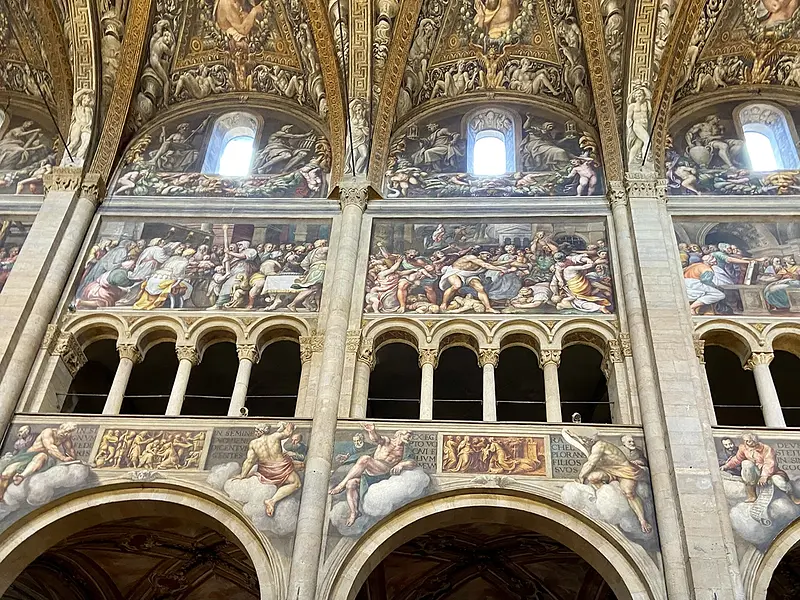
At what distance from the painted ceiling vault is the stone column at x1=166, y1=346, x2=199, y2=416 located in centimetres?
451

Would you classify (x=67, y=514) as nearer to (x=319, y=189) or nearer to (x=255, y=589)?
(x=255, y=589)

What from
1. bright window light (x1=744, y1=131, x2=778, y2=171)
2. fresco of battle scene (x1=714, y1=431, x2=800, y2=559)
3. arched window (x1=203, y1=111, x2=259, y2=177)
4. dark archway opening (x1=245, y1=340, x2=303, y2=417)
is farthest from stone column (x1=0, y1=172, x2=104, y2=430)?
bright window light (x1=744, y1=131, x2=778, y2=171)

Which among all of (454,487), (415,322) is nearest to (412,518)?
(454,487)

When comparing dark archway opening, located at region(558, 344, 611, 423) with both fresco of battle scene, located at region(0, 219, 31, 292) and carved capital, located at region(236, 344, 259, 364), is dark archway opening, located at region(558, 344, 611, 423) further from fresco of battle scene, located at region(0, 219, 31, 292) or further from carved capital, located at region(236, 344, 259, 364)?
fresco of battle scene, located at region(0, 219, 31, 292)

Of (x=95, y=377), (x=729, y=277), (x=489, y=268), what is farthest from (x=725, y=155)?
(x=95, y=377)

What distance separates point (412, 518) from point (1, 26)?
13.7 metres

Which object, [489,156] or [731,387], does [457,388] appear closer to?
[489,156]

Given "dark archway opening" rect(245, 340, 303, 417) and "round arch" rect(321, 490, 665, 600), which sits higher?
"dark archway opening" rect(245, 340, 303, 417)

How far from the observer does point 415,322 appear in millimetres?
13727

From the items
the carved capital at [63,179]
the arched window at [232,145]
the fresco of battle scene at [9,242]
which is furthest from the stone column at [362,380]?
the carved capital at [63,179]

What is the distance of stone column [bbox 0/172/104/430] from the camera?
13016mm

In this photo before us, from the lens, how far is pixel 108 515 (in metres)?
11.9

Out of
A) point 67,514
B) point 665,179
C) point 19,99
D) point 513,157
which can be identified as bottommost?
point 67,514

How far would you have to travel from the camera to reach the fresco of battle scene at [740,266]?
13578 mm
